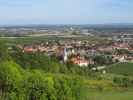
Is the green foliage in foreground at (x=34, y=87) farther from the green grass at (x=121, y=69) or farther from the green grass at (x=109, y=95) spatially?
the green grass at (x=121, y=69)

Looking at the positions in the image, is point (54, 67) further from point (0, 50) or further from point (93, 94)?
point (93, 94)

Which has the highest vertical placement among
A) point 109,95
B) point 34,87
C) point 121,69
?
point 34,87

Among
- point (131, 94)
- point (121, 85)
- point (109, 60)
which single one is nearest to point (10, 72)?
point (131, 94)

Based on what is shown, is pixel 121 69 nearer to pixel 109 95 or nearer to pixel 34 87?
pixel 109 95

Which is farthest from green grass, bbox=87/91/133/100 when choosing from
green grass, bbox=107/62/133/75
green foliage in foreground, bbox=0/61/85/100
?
green grass, bbox=107/62/133/75

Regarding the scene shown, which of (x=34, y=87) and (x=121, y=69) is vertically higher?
(x=34, y=87)

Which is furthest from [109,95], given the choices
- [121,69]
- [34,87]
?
[121,69]

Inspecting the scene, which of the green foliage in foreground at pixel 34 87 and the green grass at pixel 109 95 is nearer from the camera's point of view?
the green foliage in foreground at pixel 34 87

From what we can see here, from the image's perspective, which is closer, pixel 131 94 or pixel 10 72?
pixel 10 72

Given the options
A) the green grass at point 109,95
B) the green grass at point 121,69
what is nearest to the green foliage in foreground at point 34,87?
the green grass at point 109,95
